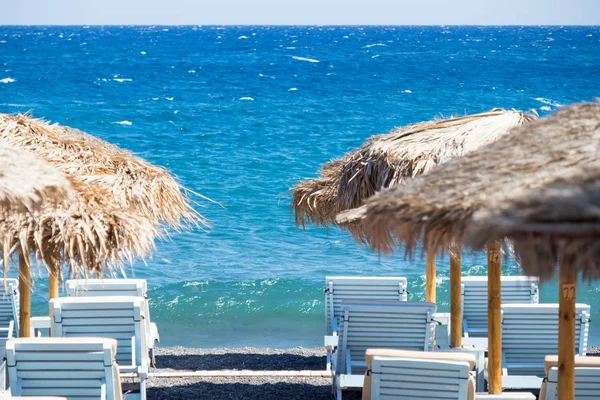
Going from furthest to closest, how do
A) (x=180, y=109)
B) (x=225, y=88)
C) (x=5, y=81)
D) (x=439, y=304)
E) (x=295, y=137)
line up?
(x=5, y=81) < (x=225, y=88) < (x=180, y=109) < (x=295, y=137) < (x=439, y=304)

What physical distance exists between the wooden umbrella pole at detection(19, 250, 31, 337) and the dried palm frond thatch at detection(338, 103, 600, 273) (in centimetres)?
275

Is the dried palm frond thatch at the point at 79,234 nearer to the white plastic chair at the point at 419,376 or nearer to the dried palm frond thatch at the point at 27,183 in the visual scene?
the dried palm frond thatch at the point at 27,183

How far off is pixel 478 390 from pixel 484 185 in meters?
3.42

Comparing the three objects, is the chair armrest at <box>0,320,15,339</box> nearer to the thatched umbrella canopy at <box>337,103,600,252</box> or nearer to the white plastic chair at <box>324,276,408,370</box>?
the white plastic chair at <box>324,276,408,370</box>

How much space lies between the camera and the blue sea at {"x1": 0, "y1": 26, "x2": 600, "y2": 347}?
12.2m

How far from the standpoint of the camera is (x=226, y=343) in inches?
413


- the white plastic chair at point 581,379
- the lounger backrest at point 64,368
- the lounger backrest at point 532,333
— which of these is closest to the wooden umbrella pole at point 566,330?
the white plastic chair at point 581,379

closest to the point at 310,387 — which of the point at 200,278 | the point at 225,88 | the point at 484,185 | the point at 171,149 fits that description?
the point at 484,185

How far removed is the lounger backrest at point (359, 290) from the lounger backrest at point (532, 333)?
1117 millimetres

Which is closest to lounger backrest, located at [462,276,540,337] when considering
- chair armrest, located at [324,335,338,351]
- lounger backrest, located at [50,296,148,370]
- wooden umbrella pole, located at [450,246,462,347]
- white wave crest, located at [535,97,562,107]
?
wooden umbrella pole, located at [450,246,462,347]

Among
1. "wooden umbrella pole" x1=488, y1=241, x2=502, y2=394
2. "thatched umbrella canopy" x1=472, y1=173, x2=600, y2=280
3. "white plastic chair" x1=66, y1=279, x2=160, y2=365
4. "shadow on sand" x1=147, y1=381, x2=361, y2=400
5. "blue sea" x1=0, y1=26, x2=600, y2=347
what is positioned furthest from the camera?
"blue sea" x1=0, y1=26, x2=600, y2=347

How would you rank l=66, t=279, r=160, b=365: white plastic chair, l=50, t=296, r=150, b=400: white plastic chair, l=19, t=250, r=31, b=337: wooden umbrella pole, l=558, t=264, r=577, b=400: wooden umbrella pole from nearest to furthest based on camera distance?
l=558, t=264, r=577, b=400: wooden umbrella pole < l=19, t=250, r=31, b=337: wooden umbrella pole < l=50, t=296, r=150, b=400: white plastic chair < l=66, t=279, r=160, b=365: white plastic chair

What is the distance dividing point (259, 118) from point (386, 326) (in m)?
25.9

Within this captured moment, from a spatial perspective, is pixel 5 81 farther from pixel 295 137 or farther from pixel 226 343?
pixel 226 343
